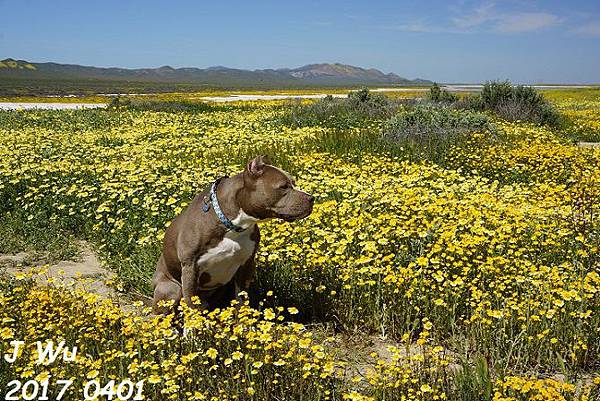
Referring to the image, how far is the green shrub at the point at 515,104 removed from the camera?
19.2m

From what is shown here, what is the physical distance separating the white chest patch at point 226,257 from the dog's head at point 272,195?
280 mm

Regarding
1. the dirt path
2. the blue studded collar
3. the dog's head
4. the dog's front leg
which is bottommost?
the dirt path

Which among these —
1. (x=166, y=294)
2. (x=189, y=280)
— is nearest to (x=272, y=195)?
(x=189, y=280)

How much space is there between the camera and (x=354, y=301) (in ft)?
15.2

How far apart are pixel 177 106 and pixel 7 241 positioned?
21.4 metres

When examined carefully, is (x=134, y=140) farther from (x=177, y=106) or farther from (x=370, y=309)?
(x=177, y=106)

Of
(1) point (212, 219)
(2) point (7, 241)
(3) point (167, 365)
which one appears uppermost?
(1) point (212, 219)

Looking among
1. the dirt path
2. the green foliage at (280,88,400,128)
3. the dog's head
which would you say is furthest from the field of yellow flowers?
the green foliage at (280,88,400,128)

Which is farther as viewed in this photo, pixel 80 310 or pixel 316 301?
pixel 316 301

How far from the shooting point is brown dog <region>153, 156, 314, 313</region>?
3.95m

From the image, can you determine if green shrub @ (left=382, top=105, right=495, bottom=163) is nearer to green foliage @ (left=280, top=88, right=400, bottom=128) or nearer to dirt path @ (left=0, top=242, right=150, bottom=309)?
green foliage @ (left=280, top=88, right=400, bottom=128)

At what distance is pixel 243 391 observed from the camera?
3.17 meters

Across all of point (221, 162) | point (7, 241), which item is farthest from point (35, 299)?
point (221, 162)

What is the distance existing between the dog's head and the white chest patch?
0.28 m
